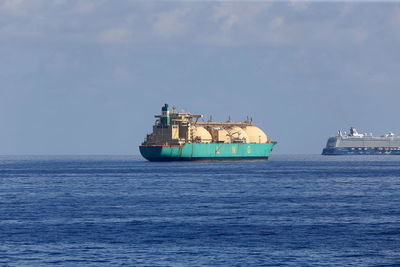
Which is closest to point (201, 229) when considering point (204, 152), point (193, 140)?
point (193, 140)

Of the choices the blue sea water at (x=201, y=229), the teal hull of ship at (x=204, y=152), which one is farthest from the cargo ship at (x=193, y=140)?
the blue sea water at (x=201, y=229)

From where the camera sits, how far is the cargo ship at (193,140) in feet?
437

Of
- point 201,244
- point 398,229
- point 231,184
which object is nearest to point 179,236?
point 201,244

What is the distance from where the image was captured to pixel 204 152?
14012cm

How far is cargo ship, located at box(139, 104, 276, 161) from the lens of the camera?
13325 centimetres

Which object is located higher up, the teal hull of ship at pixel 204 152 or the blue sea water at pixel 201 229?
the teal hull of ship at pixel 204 152

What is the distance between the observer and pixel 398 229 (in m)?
34.2

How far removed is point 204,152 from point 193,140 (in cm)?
512

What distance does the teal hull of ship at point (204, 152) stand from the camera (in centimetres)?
13362

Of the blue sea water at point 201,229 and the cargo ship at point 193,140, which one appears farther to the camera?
the cargo ship at point 193,140

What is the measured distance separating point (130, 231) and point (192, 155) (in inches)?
4123

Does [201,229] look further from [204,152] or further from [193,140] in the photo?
[204,152]

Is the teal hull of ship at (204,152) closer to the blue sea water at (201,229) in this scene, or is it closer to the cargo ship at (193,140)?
the cargo ship at (193,140)

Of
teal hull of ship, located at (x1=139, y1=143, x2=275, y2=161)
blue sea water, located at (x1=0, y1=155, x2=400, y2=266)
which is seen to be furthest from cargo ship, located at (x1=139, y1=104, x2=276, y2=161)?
blue sea water, located at (x1=0, y1=155, x2=400, y2=266)
